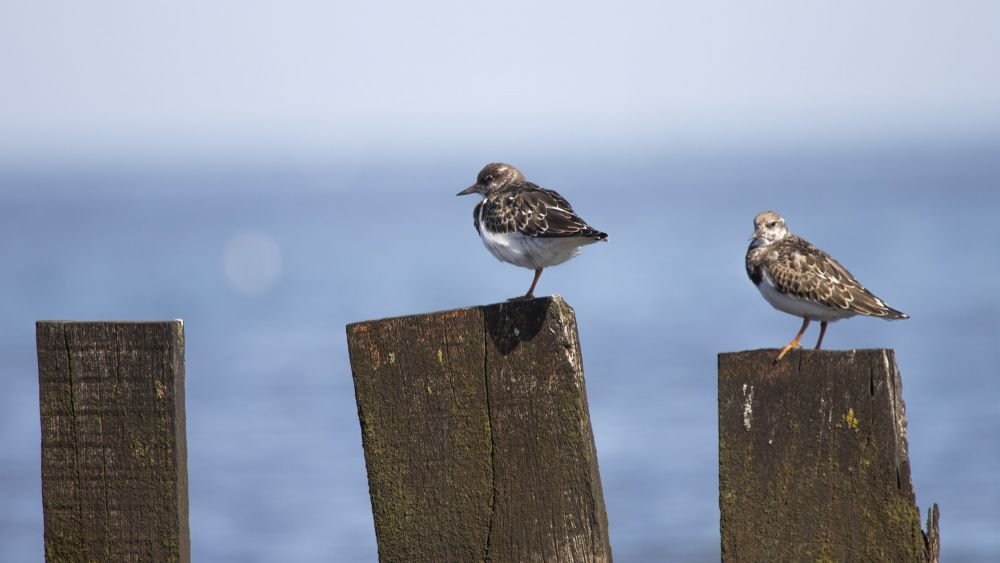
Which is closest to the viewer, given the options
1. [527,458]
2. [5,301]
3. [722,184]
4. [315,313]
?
[527,458]

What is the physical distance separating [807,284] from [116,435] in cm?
359

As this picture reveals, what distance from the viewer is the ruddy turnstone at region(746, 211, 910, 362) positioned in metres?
6.71

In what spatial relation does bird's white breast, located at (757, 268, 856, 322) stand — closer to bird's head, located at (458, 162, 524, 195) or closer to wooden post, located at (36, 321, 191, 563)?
bird's head, located at (458, 162, 524, 195)

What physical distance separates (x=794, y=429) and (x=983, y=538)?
10507 millimetres

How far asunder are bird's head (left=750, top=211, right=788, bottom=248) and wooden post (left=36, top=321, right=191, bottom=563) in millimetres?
3794

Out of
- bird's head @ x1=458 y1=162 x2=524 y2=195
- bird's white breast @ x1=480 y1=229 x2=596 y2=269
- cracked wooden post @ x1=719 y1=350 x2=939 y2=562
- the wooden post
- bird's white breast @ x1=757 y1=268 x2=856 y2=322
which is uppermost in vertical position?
bird's head @ x1=458 y1=162 x2=524 y2=195

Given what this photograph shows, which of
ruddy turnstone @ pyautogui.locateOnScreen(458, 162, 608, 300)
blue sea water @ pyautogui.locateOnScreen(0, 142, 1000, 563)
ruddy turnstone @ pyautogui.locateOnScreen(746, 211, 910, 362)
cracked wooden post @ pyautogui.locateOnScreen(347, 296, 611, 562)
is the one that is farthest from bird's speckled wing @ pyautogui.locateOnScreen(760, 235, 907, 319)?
blue sea water @ pyautogui.locateOnScreen(0, 142, 1000, 563)

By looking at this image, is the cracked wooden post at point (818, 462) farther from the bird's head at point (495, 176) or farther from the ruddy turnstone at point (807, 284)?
the bird's head at point (495, 176)

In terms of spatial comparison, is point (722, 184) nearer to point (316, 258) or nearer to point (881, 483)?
point (316, 258)

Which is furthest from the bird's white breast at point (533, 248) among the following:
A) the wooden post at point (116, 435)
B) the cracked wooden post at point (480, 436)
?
the wooden post at point (116, 435)

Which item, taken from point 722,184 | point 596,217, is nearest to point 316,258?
point 596,217

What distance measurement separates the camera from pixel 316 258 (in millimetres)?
60938

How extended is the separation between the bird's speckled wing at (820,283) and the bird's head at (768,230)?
26 centimetres

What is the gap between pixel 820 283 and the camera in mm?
6730
